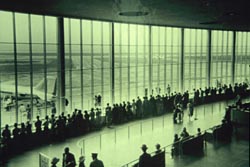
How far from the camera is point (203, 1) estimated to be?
36.9ft

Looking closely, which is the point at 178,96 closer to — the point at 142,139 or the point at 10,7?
the point at 142,139

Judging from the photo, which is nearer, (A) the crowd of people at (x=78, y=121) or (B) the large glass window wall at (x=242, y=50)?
(A) the crowd of people at (x=78, y=121)

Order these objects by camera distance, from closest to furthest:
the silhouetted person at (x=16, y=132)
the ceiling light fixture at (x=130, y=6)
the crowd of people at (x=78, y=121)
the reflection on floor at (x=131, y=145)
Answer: the reflection on floor at (x=131, y=145), the ceiling light fixture at (x=130, y=6), the silhouetted person at (x=16, y=132), the crowd of people at (x=78, y=121)

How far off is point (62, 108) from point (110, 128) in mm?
3509

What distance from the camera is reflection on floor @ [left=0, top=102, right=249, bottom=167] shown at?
37.3 feet

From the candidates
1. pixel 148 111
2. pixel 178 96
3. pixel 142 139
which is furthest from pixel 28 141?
pixel 178 96

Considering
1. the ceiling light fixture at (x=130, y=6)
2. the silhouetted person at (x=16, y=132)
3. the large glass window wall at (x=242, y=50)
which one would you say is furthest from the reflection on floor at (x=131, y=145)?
the large glass window wall at (x=242, y=50)

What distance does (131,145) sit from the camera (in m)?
14.8

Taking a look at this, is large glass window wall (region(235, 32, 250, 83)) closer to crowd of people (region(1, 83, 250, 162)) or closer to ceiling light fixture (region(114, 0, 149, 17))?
crowd of people (region(1, 83, 250, 162))

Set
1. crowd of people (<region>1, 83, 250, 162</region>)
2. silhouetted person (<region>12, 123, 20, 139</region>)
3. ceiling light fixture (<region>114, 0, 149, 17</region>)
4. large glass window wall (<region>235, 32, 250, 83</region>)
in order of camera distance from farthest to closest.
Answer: large glass window wall (<region>235, 32, 250, 83</region>) < crowd of people (<region>1, 83, 250, 162</region>) < silhouetted person (<region>12, 123, 20, 139</region>) < ceiling light fixture (<region>114, 0, 149, 17</region>)

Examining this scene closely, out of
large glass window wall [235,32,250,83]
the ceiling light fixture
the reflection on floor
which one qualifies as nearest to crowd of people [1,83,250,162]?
the reflection on floor

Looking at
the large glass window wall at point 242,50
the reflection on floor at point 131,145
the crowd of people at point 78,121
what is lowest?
the reflection on floor at point 131,145

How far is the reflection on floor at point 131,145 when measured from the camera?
11.4 meters

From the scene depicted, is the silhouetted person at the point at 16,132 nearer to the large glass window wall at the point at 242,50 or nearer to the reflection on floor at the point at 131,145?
the reflection on floor at the point at 131,145
